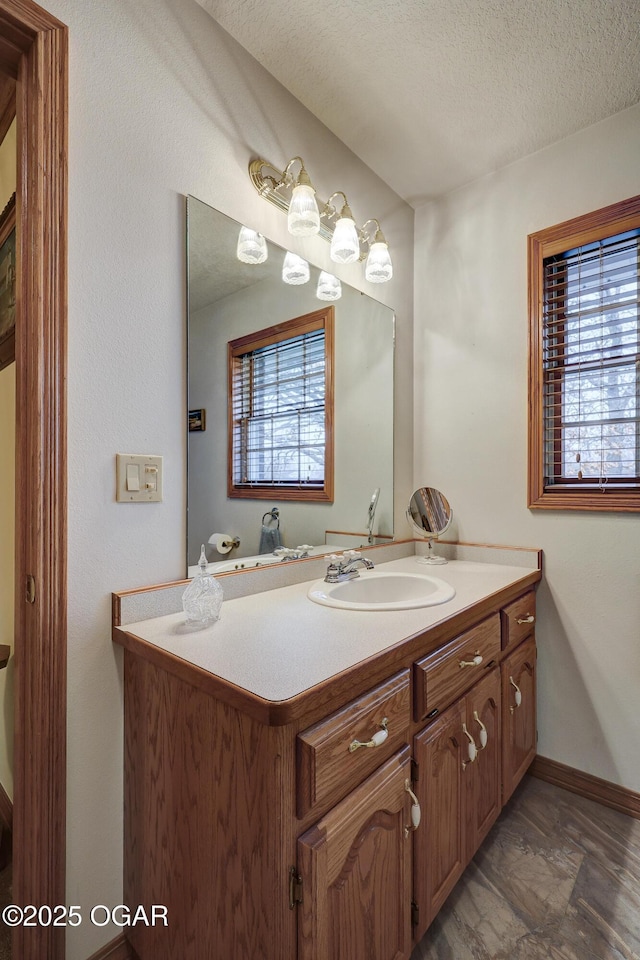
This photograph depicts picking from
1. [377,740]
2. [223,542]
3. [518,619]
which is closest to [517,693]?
[518,619]

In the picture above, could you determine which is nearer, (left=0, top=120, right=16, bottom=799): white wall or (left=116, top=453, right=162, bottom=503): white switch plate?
(left=116, top=453, right=162, bottom=503): white switch plate

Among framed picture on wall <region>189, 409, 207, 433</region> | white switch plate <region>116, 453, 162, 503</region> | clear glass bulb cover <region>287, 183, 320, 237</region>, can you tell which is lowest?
white switch plate <region>116, 453, 162, 503</region>

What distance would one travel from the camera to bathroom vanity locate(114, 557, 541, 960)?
758 millimetres

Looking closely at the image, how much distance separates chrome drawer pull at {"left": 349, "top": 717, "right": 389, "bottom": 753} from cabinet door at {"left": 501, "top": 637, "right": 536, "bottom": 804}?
2.35 ft

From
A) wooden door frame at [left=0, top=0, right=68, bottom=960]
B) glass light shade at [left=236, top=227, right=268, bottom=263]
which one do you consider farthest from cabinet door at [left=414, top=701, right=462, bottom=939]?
glass light shade at [left=236, top=227, right=268, bottom=263]

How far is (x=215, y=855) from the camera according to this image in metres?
0.85

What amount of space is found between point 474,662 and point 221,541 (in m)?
0.78

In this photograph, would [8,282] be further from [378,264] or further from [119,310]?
[378,264]

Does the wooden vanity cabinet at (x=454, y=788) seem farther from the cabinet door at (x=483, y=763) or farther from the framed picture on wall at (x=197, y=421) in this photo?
the framed picture on wall at (x=197, y=421)

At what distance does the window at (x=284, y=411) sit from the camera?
4.68 ft

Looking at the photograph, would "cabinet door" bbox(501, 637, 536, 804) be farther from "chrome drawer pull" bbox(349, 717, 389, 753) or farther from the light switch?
the light switch

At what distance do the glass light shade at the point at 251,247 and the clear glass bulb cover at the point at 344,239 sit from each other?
0.29m

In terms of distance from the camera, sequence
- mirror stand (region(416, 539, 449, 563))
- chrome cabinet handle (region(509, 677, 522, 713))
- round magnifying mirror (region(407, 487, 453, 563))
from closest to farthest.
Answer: chrome cabinet handle (region(509, 677, 522, 713))
mirror stand (region(416, 539, 449, 563))
round magnifying mirror (region(407, 487, 453, 563))

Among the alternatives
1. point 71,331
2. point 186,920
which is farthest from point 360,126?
point 186,920
